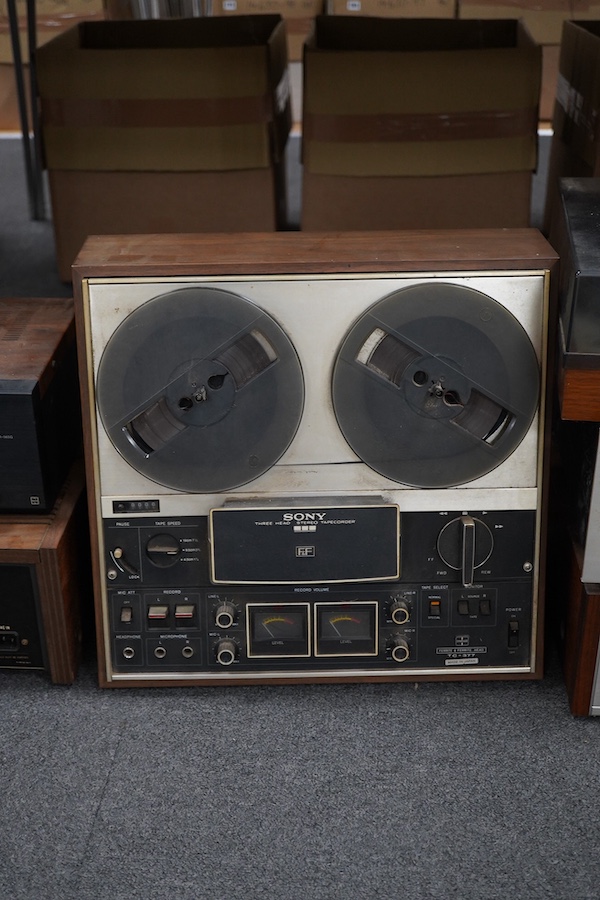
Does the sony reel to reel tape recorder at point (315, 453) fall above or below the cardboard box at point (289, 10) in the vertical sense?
below

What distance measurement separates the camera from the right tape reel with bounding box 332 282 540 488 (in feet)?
3.67

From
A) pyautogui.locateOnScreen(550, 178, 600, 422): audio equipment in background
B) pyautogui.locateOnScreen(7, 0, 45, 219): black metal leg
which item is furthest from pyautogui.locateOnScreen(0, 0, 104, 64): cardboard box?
pyautogui.locateOnScreen(550, 178, 600, 422): audio equipment in background

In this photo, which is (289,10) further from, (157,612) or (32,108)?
(157,612)

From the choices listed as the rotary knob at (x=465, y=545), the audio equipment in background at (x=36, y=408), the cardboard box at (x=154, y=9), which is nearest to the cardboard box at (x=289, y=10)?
the cardboard box at (x=154, y=9)

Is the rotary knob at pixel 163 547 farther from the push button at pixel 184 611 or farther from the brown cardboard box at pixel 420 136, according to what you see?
the brown cardboard box at pixel 420 136

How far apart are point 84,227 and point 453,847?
4.49 feet

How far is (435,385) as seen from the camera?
1.13 m

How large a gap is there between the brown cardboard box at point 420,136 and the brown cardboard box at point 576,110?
0.10m

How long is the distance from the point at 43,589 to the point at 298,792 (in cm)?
39

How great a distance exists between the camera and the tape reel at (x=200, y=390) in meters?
1.12

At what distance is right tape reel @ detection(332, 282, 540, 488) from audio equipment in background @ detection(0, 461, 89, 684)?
0.39m

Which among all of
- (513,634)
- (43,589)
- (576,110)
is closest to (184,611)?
(43,589)

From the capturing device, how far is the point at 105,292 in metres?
1.12

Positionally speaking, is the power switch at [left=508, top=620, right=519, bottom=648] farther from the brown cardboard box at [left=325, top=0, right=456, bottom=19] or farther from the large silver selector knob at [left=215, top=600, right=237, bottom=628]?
the brown cardboard box at [left=325, top=0, right=456, bottom=19]
